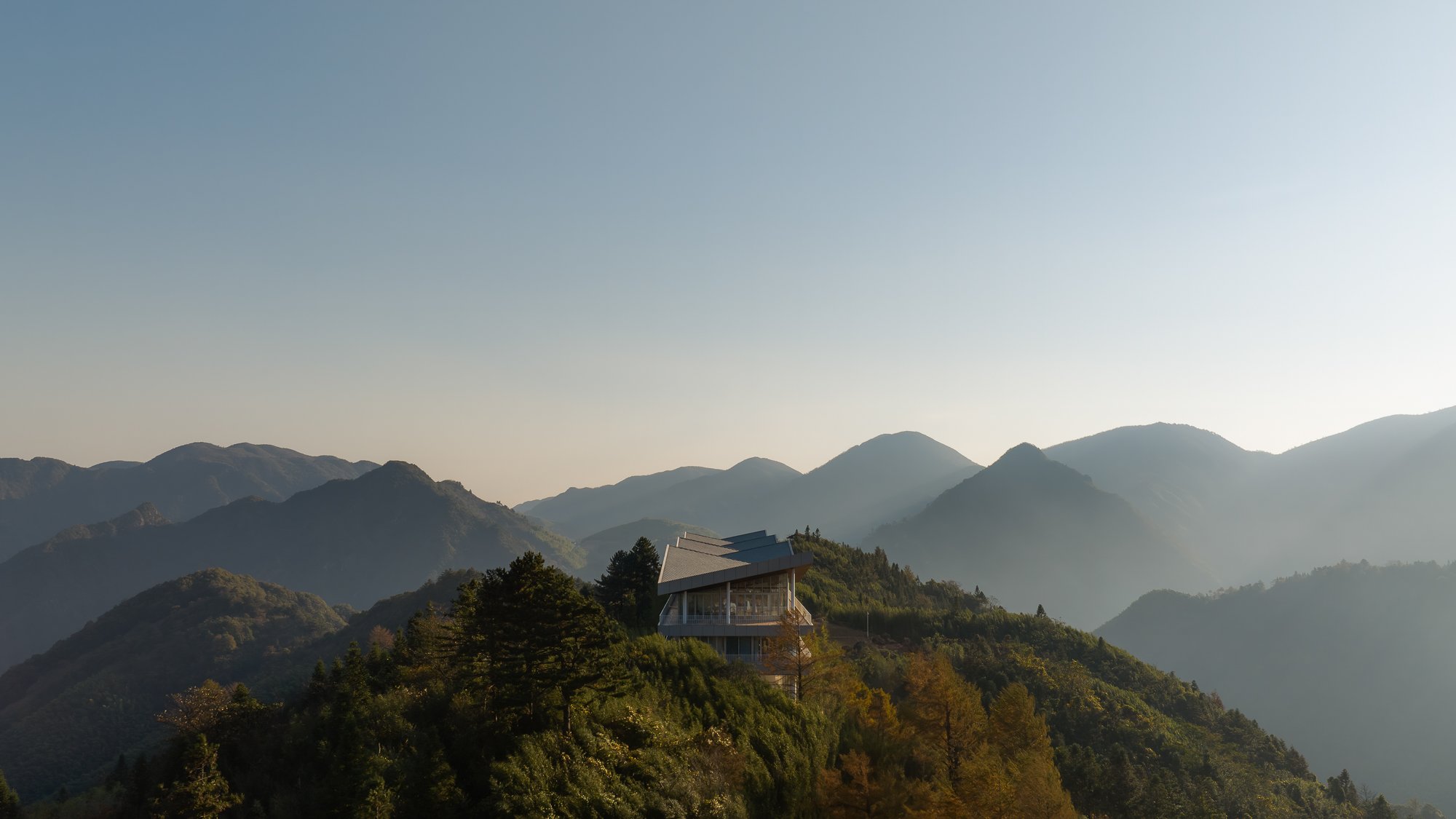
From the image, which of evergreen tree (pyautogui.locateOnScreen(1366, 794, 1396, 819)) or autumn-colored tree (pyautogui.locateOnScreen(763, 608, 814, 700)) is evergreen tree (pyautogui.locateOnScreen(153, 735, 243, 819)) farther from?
evergreen tree (pyautogui.locateOnScreen(1366, 794, 1396, 819))

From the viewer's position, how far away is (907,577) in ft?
431

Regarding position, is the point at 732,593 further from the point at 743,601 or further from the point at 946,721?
the point at 946,721

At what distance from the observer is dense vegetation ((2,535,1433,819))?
2817cm

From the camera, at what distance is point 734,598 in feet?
164

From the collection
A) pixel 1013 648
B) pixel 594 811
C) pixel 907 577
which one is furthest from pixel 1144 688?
pixel 594 811

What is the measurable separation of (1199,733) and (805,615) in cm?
5620

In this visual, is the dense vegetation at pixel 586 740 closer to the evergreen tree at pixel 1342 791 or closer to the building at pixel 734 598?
A: the building at pixel 734 598

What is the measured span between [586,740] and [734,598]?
2052cm

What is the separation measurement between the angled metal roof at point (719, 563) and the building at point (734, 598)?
0.05m

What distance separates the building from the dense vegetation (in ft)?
10.4

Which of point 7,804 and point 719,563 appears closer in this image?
point 7,804

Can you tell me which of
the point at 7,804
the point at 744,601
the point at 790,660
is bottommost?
the point at 7,804

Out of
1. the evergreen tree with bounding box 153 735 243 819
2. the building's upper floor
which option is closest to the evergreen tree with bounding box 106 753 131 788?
the evergreen tree with bounding box 153 735 243 819

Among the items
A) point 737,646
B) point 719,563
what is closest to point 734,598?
point 719,563
